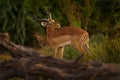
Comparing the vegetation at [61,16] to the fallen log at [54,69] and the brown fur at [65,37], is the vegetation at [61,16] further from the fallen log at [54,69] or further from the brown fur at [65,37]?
the fallen log at [54,69]

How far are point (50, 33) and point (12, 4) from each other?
375 centimetres

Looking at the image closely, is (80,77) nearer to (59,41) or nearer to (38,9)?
(59,41)

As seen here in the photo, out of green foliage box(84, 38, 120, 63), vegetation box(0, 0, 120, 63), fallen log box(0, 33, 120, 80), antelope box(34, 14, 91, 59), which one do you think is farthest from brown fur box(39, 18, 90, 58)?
fallen log box(0, 33, 120, 80)

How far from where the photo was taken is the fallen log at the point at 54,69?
6.28m

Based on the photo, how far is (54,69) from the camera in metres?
6.34

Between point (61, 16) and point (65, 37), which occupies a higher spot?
point (61, 16)

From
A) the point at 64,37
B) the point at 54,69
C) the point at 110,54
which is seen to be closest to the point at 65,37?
the point at 64,37

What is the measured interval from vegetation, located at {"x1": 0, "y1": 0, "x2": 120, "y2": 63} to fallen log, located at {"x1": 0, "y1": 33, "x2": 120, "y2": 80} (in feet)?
34.4

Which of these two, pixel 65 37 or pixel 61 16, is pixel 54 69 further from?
pixel 61 16

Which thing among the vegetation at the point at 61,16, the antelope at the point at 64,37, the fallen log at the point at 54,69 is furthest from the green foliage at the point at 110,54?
the vegetation at the point at 61,16

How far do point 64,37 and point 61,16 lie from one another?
4.68 meters

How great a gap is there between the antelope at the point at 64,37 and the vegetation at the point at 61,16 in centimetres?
266

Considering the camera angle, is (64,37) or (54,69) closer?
(54,69)

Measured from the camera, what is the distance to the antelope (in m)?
14.2
